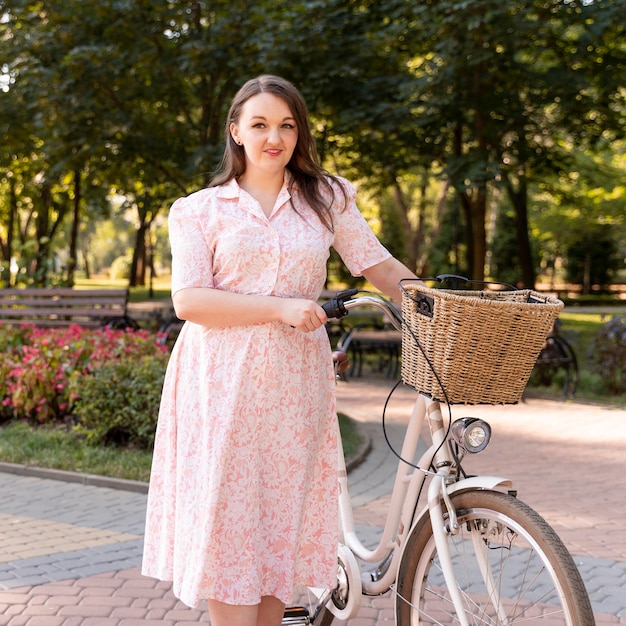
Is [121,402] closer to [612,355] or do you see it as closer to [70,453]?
[70,453]

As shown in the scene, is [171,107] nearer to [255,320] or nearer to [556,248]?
[255,320]

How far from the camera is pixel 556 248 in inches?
1475

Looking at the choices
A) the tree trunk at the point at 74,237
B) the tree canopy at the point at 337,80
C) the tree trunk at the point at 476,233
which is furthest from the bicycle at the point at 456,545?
the tree trunk at the point at 74,237

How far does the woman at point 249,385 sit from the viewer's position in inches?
105

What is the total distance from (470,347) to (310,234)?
2.10 ft

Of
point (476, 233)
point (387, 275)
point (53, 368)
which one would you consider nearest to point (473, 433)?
point (387, 275)

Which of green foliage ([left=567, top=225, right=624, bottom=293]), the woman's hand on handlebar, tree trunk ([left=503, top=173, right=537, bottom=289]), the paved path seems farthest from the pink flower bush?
green foliage ([left=567, top=225, right=624, bottom=293])

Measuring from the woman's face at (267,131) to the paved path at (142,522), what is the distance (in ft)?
6.93

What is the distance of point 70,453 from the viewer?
23.8ft

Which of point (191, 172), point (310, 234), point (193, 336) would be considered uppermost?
point (191, 172)

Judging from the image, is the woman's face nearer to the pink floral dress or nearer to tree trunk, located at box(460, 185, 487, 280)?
the pink floral dress

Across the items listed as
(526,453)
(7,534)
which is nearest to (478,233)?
(526,453)

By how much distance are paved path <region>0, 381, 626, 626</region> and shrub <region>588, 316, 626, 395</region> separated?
1.84 meters

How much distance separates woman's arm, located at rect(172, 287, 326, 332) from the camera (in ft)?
8.45
